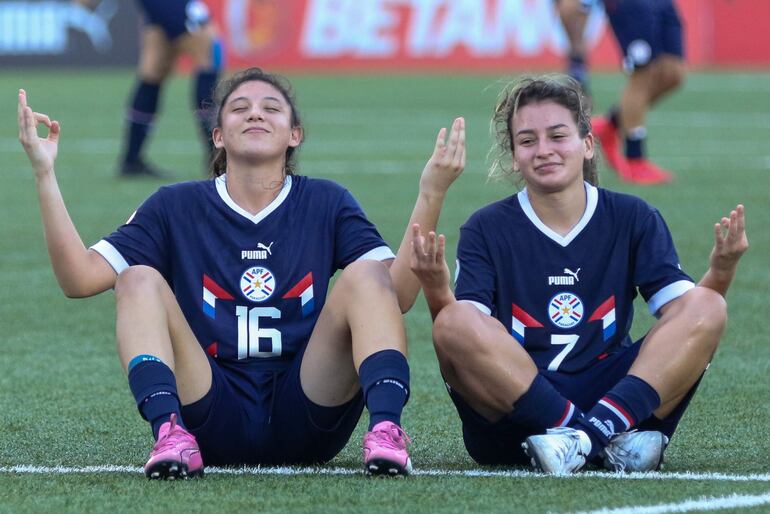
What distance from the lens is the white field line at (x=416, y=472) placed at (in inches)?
154

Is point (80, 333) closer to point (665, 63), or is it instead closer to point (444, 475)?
point (444, 475)

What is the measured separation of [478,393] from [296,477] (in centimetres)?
50

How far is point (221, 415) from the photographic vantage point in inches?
161

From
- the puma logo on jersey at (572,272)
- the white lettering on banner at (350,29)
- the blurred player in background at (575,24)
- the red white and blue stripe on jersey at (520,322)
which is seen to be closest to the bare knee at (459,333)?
the red white and blue stripe on jersey at (520,322)

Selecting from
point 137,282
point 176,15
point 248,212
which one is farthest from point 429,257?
point 176,15

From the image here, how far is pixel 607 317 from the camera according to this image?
422 centimetres

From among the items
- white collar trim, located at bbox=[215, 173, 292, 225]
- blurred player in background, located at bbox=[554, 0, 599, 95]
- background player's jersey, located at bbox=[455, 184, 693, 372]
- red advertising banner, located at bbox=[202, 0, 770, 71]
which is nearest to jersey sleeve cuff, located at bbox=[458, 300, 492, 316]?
background player's jersey, located at bbox=[455, 184, 693, 372]

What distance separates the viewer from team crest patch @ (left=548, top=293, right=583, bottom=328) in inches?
165

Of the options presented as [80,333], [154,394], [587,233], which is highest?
[587,233]

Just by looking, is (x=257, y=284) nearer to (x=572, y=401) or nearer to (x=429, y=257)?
(x=429, y=257)

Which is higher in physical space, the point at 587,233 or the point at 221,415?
the point at 587,233

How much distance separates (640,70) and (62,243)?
724 centimetres

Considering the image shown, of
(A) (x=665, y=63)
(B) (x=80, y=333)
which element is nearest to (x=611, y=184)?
(A) (x=665, y=63)

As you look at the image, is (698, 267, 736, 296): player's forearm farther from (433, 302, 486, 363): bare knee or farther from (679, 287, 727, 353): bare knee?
(433, 302, 486, 363): bare knee
